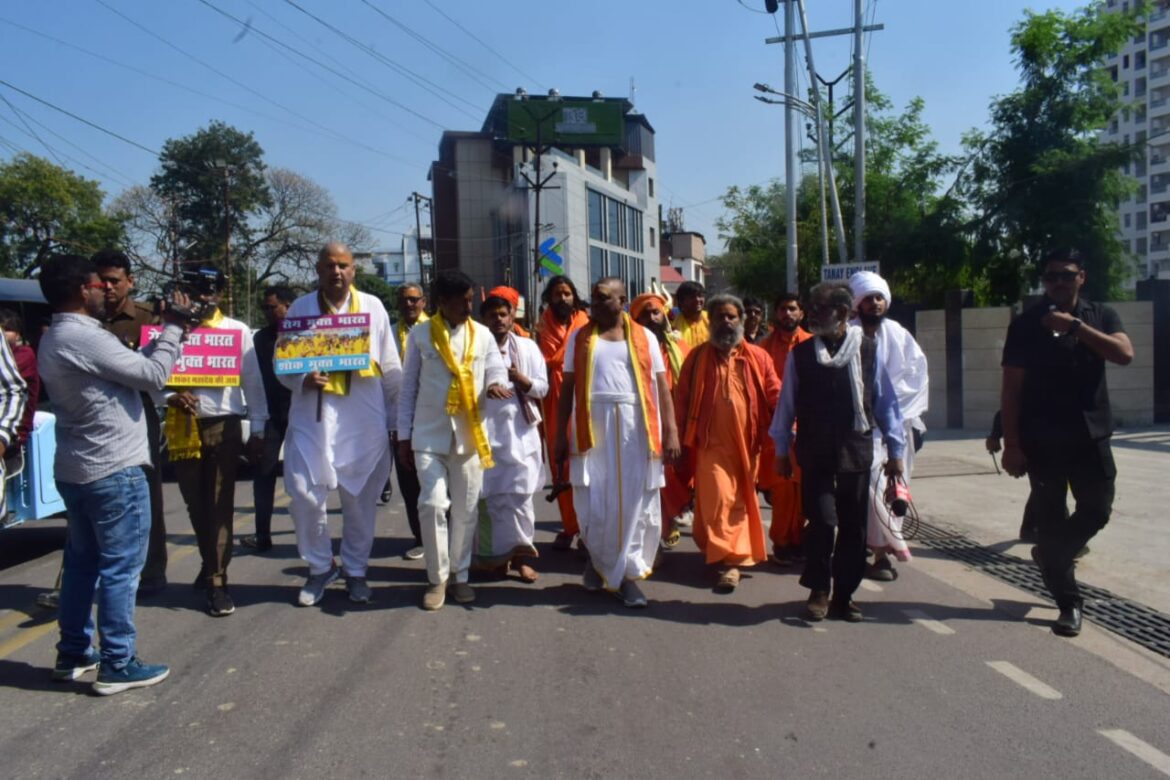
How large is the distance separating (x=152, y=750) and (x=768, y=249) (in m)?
40.8

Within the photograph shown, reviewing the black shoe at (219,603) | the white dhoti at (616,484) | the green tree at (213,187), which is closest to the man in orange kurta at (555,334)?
the white dhoti at (616,484)

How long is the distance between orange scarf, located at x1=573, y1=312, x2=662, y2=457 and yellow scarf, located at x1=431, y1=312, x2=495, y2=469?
0.58m

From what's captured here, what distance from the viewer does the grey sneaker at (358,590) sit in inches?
220

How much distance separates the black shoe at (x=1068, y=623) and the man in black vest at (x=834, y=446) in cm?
102

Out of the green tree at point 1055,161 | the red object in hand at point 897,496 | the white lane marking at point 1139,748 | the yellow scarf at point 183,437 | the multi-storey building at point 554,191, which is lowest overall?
the white lane marking at point 1139,748

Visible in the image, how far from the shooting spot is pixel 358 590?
5.60m

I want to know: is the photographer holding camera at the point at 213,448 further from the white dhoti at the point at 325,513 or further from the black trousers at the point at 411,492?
the black trousers at the point at 411,492

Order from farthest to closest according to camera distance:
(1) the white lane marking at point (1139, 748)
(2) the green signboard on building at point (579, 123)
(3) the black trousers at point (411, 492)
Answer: (2) the green signboard on building at point (579, 123) → (3) the black trousers at point (411, 492) → (1) the white lane marking at point (1139, 748)

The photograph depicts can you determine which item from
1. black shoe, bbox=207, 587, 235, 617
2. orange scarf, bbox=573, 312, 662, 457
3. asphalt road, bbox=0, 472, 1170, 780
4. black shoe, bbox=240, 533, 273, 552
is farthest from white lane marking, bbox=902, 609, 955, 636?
black shoe, bbox=240, 533, 273, 552

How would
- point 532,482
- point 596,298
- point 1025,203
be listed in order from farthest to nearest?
point 1025,203 < point 532,482 < point 596,298

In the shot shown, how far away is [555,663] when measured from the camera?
4.53 metres

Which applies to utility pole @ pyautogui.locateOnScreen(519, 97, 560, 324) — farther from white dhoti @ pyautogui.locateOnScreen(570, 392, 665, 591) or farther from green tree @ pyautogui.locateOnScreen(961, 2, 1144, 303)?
white dhoti @ pyautogui.locateOnScreen(570, 392, 665, 591)

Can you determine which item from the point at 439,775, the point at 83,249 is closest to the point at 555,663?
the point at 439,775

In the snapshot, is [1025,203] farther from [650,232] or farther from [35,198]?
[650,232]
